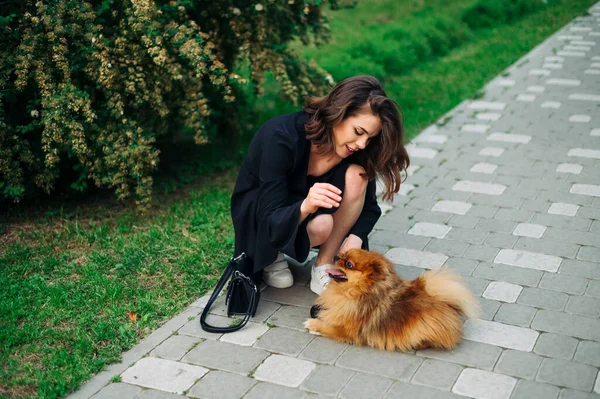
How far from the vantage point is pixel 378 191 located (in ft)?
18.4

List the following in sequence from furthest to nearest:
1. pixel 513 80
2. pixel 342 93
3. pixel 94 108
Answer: pixel 513 80 < pixel 94 108 < pixel 342 93

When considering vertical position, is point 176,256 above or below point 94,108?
below

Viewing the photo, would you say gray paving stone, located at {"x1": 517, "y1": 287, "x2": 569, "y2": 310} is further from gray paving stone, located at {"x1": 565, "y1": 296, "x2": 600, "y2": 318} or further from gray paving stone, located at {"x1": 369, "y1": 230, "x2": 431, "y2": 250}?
gray paving stone, located at {"x1": 369, "y1": 230, "x2": 431, "y2": 250}

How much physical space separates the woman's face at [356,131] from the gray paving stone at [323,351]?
107 cm

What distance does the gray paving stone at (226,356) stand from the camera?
3.33 meters

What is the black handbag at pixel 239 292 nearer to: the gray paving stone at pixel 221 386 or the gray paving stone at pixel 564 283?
the gray paving stone at pixel 221 386

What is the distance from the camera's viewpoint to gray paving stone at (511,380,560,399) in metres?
3.01

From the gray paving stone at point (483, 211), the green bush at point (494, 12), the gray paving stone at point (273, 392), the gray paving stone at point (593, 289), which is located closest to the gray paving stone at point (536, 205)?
the gray paving stone at point (483, 211)

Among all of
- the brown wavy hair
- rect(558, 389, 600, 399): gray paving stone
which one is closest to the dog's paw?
the brown wavy hair

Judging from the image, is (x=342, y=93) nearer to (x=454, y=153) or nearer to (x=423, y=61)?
(x=454, y=153)

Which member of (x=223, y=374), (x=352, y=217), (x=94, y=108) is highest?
(x=94, y=108)

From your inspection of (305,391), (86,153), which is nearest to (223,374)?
(305,391)

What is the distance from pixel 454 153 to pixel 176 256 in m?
3.14

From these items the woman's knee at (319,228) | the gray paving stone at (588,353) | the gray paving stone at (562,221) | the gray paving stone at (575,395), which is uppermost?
the woman's knee at (319,228)
